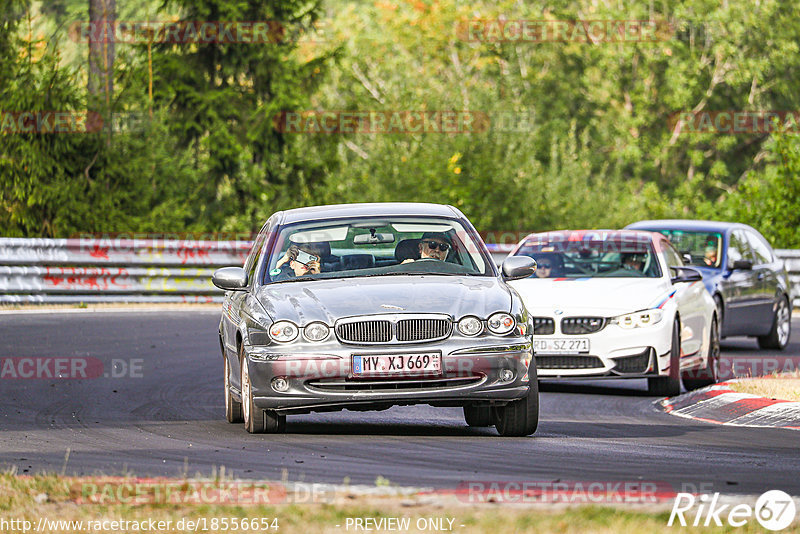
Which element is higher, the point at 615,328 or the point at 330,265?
the point at 330,265

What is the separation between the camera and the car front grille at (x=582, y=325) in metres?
14.0

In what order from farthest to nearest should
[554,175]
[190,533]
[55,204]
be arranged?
[554,175] → [55,204] → [190,533]

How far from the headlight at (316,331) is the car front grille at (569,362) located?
180 inches

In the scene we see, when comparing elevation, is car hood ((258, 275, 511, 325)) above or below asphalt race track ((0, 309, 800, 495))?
above

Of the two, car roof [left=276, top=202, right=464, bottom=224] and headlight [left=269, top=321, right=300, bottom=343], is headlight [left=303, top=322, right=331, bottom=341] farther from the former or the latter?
car roof [left=276, top=202, right=464, bottom=224]

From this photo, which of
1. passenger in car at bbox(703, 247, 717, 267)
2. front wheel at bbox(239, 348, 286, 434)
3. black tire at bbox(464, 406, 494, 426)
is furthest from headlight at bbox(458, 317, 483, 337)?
passenger in car at bbox(703, 247, 717, 267)

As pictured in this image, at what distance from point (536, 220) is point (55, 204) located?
52.6 ft

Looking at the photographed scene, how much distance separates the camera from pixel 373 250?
1099cm

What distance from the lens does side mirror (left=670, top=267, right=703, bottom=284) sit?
14.7m

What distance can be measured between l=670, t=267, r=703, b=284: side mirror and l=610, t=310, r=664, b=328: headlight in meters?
0.78

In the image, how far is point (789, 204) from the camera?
33.2m

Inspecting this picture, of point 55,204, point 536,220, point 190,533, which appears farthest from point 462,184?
point 190,533

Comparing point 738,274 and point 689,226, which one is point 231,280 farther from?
point 689,226

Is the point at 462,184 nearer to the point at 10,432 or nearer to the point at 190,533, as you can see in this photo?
the point at 10,432
